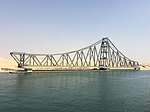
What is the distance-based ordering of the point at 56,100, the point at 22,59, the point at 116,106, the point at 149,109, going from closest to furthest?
the point at 149,109 → the point at 116,106 → the point at 56,100 → the point at 22,59

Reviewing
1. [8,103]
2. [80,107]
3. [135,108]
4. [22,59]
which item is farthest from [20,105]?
[22,59]

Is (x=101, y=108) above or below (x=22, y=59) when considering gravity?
below

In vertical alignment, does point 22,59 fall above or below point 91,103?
above

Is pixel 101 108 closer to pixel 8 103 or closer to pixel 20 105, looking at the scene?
pixel 20 105

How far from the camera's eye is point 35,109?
43062 millimetres

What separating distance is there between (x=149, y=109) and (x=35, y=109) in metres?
24.6

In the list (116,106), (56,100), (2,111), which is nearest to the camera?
(2,111)

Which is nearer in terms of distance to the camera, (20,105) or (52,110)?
(52,110)

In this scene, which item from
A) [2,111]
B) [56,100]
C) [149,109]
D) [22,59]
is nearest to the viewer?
[2,111]

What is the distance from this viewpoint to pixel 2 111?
4122 cm

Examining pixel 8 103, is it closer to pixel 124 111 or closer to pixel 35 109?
pixel 35 109

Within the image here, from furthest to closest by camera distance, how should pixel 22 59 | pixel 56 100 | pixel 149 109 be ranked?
pixel 22 59, pixel 56 100, pixel 149 109

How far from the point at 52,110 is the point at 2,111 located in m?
9.92

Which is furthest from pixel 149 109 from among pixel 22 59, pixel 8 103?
pixel 22 59
